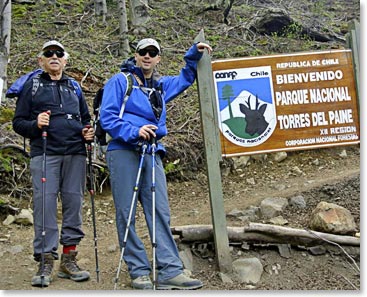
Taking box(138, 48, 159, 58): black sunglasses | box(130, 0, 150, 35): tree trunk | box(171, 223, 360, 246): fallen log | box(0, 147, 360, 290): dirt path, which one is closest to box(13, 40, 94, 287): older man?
box(0, 147, 360, 290): dirt path

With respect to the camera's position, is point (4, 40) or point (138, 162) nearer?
point (138, 162)

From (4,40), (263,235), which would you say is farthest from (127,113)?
(4,40)

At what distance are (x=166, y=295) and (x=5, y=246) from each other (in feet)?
9.21

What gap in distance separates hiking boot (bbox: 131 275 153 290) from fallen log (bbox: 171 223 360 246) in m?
0.98

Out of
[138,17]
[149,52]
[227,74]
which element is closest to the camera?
[149,52]

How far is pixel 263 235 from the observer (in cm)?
623

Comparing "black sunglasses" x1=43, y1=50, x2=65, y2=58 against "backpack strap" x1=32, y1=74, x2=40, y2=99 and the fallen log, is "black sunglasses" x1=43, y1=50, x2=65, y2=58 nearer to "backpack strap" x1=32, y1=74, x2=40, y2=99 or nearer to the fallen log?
"backpack strap" x1=32, y1=74, x2=40, y2=99

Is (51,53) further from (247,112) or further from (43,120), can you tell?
(247,112)

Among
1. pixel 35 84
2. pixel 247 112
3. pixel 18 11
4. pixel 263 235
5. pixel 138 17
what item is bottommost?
pixel 263 235

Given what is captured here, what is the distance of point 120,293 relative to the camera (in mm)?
5023

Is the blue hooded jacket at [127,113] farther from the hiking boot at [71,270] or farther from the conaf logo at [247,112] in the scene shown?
the hiking boot at [71,270]

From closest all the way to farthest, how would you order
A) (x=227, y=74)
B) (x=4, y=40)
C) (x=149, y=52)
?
(x=149, y=52) < (x=227, y=74) < (x=4, y=40)

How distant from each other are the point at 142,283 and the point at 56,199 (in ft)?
4.16

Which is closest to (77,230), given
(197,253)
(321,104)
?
(197,253)
